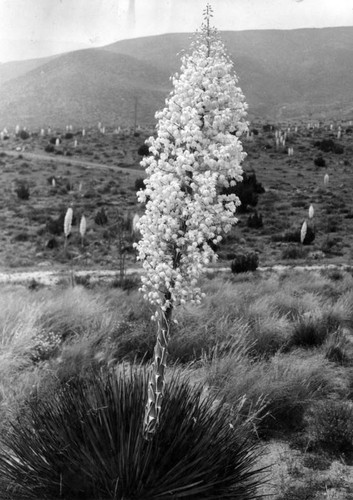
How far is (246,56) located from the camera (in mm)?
149500

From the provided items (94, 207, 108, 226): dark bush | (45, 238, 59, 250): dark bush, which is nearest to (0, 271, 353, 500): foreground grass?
(45, 238, 59, 250): dark bush

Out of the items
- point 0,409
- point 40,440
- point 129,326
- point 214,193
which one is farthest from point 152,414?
point 129,326

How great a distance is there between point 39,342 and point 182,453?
2.89 metres

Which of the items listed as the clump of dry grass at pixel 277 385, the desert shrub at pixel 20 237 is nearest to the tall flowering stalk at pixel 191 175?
the clump of dry grass at pixel 277 385

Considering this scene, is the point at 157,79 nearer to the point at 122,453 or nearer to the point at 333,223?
the point at 333,223

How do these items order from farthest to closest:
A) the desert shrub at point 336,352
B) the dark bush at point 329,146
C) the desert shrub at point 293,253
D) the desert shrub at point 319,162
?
the dark bush at point 329,146
the desert shrub at point 319,162
the desert shrub at point 293,253
the desert shrub at point 336,352

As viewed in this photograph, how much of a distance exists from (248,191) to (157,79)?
334 ft

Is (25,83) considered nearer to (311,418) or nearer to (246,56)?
(246,56)

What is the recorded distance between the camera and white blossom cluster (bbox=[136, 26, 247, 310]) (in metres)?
2.62

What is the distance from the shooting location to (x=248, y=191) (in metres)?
29.2

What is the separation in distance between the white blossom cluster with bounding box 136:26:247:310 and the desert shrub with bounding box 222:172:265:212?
2461 cm

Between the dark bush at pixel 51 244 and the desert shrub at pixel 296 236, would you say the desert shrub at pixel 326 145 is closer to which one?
the desert shrub at pixel 296 236

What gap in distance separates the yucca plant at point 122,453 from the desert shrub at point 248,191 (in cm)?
2442

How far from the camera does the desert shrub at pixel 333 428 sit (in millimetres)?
4125
